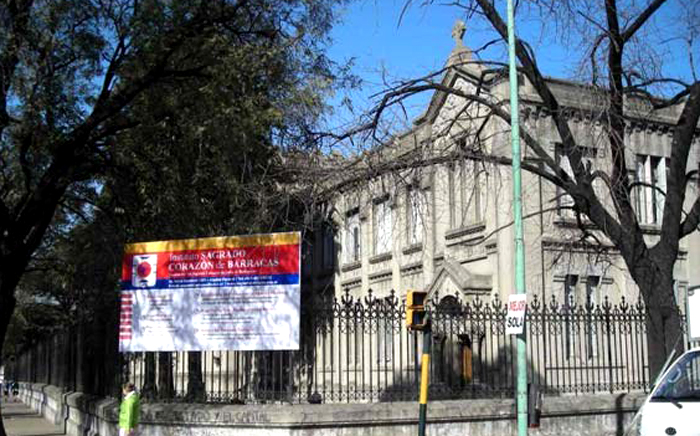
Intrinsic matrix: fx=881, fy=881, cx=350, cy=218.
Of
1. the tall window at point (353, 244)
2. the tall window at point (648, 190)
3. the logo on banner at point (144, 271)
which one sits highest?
the tall window at point (648, 190)

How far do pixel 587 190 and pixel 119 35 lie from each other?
9190 mm

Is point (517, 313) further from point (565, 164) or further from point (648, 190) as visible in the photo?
point (648, 190)

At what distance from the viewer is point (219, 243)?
15398mm

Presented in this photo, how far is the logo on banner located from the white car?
8807 mm

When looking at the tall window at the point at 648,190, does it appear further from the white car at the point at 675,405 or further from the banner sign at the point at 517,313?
the white car at the point at 675,405

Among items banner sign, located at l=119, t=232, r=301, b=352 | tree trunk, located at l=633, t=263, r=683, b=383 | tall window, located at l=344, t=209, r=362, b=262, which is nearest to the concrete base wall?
banner sign, located at l=119, t=232, r=301, b=352

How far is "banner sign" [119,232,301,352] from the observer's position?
1488cm

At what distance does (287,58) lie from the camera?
17375 millimetres

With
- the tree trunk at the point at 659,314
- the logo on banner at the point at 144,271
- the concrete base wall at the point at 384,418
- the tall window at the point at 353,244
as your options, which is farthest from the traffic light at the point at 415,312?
the tall window at the point at 353,244

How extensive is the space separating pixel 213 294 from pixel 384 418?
3.69m

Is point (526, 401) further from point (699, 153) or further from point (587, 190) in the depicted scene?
point (699, 153)

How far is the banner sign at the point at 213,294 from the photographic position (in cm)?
1488

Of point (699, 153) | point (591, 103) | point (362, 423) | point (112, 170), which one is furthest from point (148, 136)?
point (699, 153)

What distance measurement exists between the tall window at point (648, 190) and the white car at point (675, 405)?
17002 millimetres
